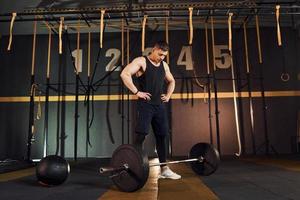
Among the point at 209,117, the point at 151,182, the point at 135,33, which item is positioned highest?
the point at 135,33

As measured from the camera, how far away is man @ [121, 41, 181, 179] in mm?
2441

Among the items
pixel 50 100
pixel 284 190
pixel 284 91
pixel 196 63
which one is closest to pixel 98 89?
pixel 50 100

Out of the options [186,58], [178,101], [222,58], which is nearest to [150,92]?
[178,101]

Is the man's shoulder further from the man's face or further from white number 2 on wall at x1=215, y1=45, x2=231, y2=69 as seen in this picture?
white number 2 on wall at x1=215, y1=45, x2=231, y2=69

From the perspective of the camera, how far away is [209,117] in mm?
5473

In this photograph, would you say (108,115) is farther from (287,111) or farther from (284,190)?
(284,190)

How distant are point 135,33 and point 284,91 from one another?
3031 mm

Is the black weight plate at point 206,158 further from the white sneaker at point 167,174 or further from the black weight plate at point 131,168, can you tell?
the black weight plate at point 131,168

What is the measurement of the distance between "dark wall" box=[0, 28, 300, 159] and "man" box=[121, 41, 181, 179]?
3067 millimetres

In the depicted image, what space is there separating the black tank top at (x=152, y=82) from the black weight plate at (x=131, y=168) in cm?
60

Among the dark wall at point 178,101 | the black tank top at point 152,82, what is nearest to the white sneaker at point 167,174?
the black tank top at point 152,82

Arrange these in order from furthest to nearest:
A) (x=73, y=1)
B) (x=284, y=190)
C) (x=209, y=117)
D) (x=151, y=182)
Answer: (x=209, y=117) < (x=73, y=1) < (x=151, y=182) < (x=284, y=190)

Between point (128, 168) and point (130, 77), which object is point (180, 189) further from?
point (130, 77)

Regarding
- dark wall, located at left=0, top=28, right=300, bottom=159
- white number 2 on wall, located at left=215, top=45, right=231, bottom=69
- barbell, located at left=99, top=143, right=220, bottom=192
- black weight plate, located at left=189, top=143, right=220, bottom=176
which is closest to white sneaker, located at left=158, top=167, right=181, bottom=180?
black weight plate, located at left=189, top=143, right=220, bottom=176
